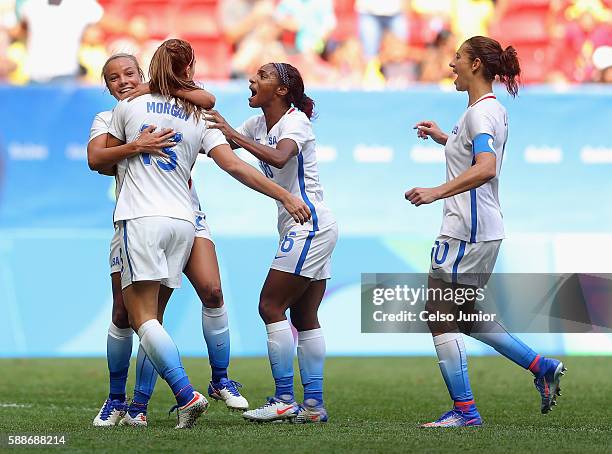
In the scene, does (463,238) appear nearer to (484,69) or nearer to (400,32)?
(484,69)

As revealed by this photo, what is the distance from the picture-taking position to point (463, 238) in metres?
6.43

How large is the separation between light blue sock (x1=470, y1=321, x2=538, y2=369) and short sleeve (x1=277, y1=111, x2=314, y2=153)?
143 centimetres

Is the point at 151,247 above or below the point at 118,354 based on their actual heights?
above

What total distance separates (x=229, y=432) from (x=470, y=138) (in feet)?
6.62

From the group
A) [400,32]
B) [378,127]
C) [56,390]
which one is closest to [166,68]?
[56,390]

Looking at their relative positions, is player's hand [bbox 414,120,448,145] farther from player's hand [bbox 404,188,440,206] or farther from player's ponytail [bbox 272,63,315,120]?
player's hand [bbox 404,188,440,206]

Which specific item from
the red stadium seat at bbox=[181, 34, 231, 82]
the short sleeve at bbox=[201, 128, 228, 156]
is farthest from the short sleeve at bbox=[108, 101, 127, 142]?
the red stadium seat at bbox=[181, 34, 231, 82]

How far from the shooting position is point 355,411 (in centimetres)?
753

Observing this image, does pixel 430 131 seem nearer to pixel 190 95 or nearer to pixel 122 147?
pixel 190 95

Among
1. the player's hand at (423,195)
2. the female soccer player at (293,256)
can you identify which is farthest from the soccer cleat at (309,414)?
the player's hand at (423,195)

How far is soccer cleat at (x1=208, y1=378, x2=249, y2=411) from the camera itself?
6711 millimetres

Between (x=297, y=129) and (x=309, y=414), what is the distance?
64.1 inches

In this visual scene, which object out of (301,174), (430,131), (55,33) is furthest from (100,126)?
(55,33)

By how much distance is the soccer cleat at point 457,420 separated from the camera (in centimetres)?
630
